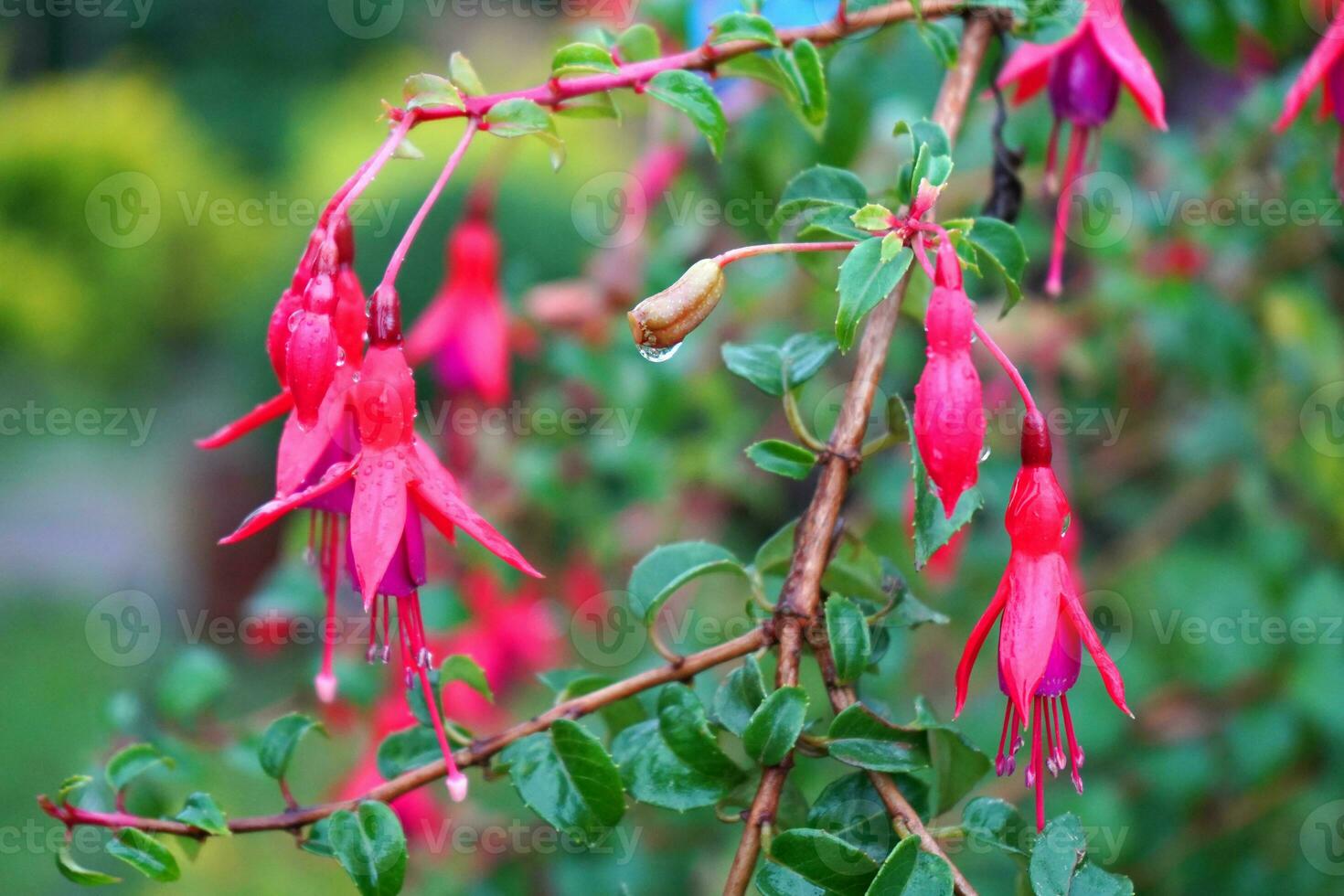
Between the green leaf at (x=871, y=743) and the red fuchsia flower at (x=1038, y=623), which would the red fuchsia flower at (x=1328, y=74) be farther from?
the green leaf at (x=871, y=743)

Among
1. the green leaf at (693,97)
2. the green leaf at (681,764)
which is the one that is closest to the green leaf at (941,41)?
the green leaf at (693,97)

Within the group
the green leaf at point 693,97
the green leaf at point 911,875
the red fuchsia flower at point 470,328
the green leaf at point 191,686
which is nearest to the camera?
the green leaf at point 911,875

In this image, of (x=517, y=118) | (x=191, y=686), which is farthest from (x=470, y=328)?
(x=517, y=118)

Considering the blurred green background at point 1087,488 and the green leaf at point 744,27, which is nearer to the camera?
the green leaf at point 744,27

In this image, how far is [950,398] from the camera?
0.43 m

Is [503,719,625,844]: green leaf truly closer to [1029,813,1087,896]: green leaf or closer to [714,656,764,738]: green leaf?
[714,656,764,738]: green leaf

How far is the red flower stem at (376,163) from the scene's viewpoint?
462 millimetres

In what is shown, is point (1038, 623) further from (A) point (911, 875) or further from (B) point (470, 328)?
(B) point (470, 328)

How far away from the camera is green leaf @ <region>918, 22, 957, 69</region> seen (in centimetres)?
58

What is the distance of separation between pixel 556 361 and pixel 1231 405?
694 millimetres

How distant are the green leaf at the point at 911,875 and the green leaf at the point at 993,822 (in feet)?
0.19

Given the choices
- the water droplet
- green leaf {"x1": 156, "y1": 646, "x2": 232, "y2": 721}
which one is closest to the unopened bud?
the water droplet

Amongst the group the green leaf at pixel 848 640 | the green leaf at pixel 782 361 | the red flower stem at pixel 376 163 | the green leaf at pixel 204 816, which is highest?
the red flower stem at pixel 376 163

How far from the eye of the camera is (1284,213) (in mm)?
988
